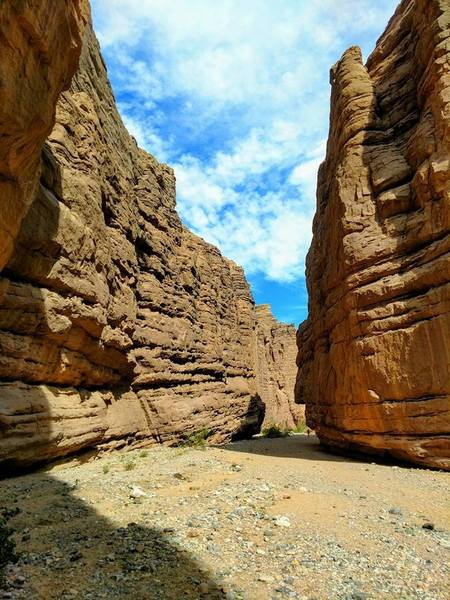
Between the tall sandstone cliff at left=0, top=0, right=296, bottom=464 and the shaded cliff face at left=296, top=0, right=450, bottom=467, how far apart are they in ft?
31.0

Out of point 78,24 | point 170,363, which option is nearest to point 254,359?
point 170,363

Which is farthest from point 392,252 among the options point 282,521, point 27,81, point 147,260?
point 147,260

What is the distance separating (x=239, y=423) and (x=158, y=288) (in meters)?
14.4

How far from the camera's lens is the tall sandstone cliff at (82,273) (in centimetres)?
720

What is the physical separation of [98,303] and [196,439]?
9878mm

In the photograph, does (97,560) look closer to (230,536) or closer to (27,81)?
(230,536)

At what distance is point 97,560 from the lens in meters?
4.85

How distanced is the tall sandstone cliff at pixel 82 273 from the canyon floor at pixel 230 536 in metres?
3.57

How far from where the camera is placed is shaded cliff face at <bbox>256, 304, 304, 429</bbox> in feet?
142

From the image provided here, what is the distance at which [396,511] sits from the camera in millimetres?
7070

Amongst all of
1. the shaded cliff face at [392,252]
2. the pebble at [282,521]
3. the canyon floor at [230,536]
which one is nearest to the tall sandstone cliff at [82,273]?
the canyon floor at [230,536]

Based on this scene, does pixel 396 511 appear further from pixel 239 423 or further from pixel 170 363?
pixel 239 423

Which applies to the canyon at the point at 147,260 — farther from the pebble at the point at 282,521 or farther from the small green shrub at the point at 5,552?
the pebble at the point at 282,521

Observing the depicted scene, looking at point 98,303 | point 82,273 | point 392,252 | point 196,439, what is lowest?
point 196,439
